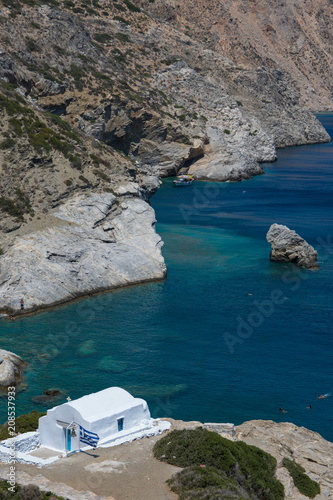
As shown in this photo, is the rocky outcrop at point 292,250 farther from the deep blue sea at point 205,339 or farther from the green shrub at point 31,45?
the green shrub at point 31,45

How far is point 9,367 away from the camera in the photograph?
44.8 metres

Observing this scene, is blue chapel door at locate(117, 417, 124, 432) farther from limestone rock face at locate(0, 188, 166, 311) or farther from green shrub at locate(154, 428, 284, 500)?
limestone rock face at locate(0, 188, 166, 311)

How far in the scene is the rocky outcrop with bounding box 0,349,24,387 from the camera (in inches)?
1741

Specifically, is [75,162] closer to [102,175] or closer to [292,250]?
→ [102,175]

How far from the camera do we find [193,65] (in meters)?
165

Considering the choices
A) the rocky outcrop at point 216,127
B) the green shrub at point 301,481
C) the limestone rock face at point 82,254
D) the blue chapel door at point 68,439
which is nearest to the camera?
the green shrub at point 301,481

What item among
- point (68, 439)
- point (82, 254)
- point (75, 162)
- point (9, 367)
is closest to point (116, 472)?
point (68, 439)

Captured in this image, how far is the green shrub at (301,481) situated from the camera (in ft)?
96.4

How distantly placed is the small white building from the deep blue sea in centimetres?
938

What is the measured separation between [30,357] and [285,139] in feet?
502

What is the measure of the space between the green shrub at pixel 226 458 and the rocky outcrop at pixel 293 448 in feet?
3.14

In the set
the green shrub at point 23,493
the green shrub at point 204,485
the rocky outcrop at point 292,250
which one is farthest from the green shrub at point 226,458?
the rocky outcrop at point 292,250

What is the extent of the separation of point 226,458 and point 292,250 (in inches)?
1875

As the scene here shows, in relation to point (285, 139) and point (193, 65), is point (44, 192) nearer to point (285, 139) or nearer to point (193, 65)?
point (193, 65)
